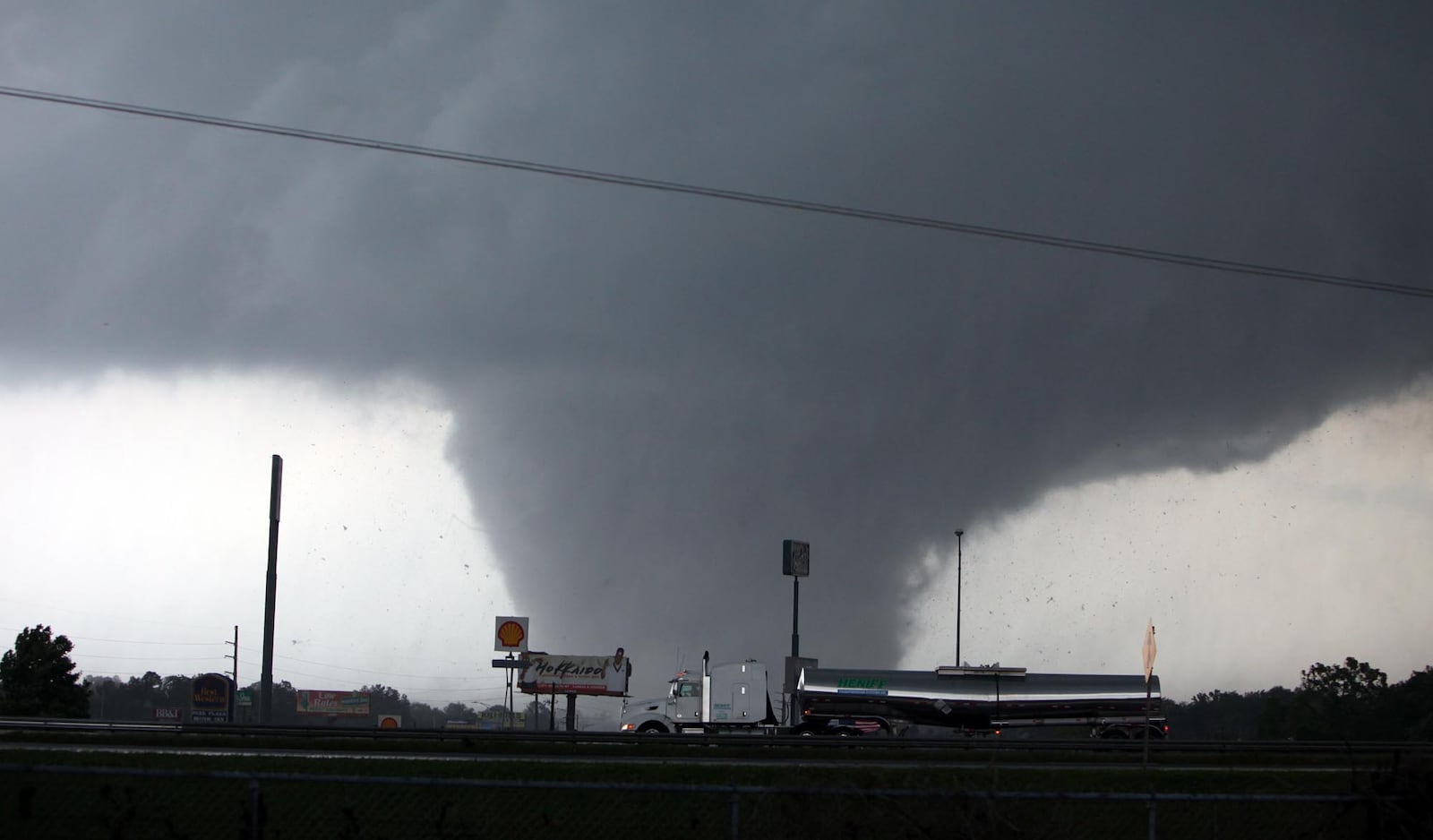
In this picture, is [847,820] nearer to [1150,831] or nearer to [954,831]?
[954,831]

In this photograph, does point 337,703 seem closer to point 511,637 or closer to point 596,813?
point 511,637

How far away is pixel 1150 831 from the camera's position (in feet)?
33.3

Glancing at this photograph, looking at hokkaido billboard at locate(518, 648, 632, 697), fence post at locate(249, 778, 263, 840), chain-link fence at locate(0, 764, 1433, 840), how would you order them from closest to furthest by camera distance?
fence post at locate(249, 778, 263, 840) < chain-link fence at locate(0, 764, 1433, 840) < hokkaido billboard at locate(518, 648, 632, 697)

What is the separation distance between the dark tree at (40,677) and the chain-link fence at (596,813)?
53.8m

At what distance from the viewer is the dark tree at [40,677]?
58.0 m

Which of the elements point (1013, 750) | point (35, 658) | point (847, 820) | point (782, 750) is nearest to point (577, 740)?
point (782, 750)

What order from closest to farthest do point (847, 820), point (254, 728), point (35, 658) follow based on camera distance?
point (847, 820)
point (254, 728)
point (35, 658)

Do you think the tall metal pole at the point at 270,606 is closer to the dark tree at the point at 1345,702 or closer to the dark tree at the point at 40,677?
the dark tree at the point at 40,677

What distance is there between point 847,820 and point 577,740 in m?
22.8

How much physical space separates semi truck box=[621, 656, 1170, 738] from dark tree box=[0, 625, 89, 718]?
3376 centimetres

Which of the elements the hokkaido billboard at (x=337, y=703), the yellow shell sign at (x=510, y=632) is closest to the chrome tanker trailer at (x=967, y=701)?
the yellow shell sign at (x=510, y=632)

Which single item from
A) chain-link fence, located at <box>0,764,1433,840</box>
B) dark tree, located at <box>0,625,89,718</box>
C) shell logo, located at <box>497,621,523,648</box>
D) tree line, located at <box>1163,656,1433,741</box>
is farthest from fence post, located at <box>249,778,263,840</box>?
tree line, located at <box>1163,656,1433,741</box>

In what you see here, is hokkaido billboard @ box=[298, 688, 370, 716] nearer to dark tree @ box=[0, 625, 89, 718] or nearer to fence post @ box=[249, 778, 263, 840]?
dark tree @ box=[0, 625, 89, 718]

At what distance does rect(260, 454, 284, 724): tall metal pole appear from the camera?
4503 cm
